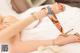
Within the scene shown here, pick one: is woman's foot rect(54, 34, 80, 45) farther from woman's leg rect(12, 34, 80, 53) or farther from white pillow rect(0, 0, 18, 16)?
white pillow rect(0, 0, 18, 16)

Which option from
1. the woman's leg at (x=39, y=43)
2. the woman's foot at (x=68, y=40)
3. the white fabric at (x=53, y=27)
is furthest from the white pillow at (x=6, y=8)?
the woman's foot at (x=68, y=40)

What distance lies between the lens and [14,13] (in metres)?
1.83

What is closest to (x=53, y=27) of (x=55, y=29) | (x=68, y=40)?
(x=55, y=29)

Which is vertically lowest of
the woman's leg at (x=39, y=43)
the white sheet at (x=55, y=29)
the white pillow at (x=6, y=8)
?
the woman's leg at (x=39, y=43)

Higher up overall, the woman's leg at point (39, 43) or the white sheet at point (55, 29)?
the white sheet at point (55, 29)

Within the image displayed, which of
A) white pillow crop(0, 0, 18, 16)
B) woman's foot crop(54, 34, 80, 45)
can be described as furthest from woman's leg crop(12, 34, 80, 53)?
white pillow crop(0, 0, 18, 16)

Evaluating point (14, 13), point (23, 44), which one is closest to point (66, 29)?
point (23, 44)

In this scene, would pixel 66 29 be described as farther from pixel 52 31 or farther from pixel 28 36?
pixel 28 36

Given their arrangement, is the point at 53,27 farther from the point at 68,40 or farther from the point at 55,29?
the point at 68,40

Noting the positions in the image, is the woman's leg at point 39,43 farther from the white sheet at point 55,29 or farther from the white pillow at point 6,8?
the white pillow at point 6,8

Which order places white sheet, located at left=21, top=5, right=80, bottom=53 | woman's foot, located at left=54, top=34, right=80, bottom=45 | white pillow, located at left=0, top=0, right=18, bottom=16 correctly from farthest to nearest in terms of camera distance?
1. white pillow, located at left=0, top=0, right=18, bottom=16
2. white sheet, located at left=21, top=5, right=80, bottom=53
3. woman's foot, located at left=54, top=34, right=80, bottom=45

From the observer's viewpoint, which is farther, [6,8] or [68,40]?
[6,8]

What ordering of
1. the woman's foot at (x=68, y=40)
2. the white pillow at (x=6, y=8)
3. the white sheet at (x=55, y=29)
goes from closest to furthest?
the woman's foot at (x=68, y=40) → the white sheet at (x=55, y=29) → the white pillow at (x=6, y=8)

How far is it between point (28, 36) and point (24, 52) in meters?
0.17
